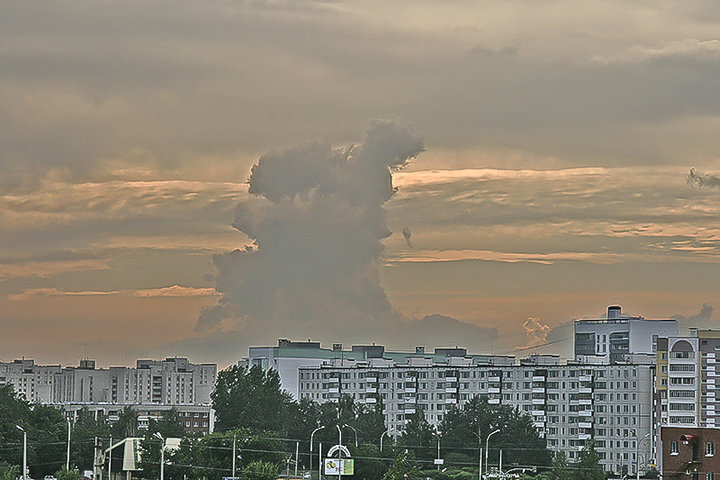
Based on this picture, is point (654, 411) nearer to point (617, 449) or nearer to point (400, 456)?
point (617, 449)

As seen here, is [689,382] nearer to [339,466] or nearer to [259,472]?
[339,466]

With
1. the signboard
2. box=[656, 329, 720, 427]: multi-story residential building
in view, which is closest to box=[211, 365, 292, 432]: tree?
the signboard

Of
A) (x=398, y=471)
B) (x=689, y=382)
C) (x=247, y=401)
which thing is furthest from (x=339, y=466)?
(x=689, y=382)

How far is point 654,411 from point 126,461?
62.8m

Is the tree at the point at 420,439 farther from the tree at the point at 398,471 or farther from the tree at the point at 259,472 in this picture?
the tree at the point at 259,472

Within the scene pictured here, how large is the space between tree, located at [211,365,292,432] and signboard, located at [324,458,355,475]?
107ft

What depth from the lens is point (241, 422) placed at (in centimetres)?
12306

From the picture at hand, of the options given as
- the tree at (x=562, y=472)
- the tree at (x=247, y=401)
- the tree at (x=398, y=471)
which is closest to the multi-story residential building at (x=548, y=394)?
the tree at (x=247, y=401)

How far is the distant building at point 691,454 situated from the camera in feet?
245

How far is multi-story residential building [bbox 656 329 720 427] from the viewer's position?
132 metres

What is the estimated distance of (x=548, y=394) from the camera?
468 ft

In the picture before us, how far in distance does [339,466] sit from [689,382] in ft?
195

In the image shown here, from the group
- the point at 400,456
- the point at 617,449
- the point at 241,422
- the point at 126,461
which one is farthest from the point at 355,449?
the point at 617,449

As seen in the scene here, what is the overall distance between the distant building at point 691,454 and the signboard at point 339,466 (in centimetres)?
2228
